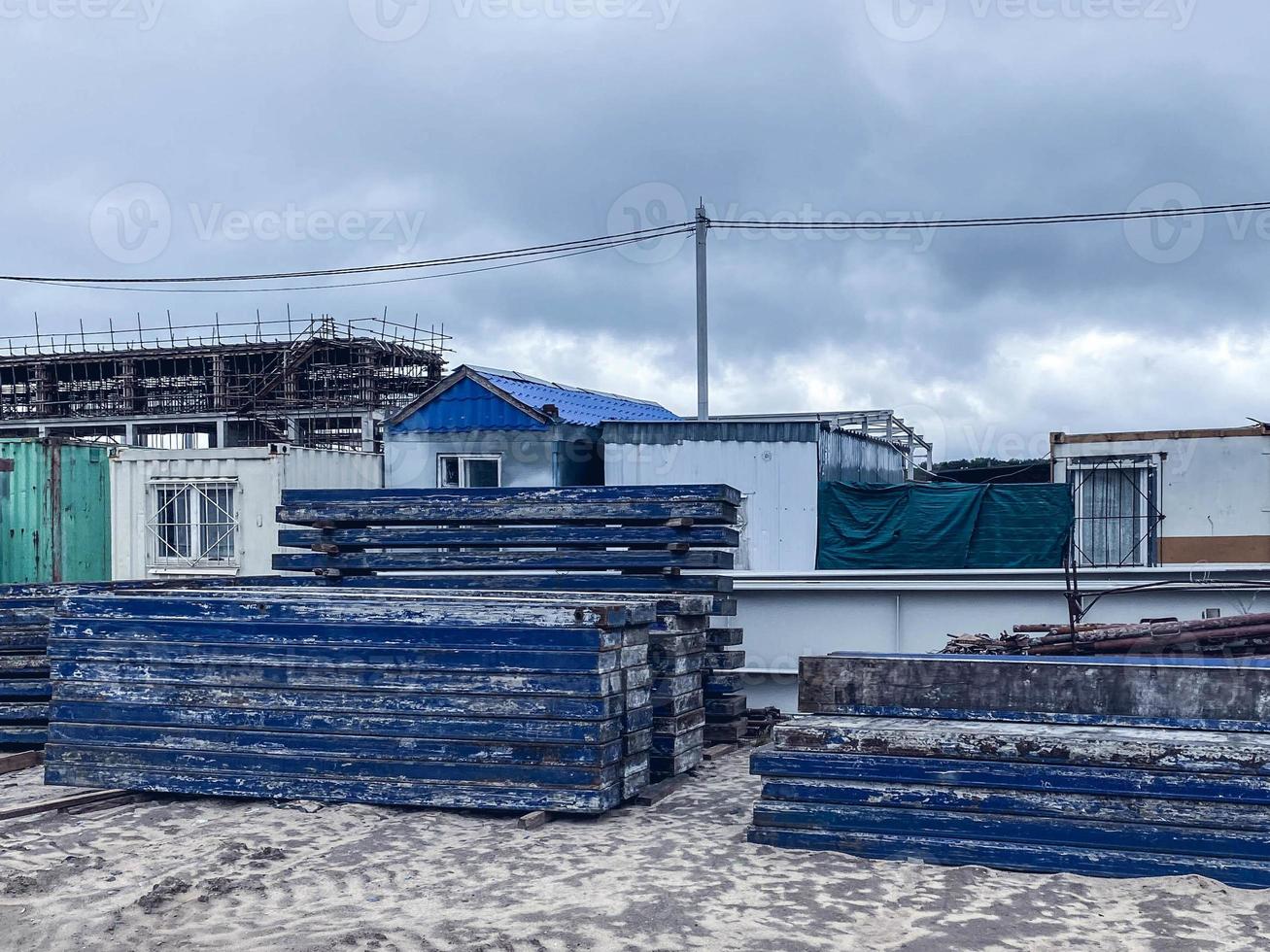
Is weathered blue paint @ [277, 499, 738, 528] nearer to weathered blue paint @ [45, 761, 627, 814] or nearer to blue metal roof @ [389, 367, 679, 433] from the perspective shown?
weathered blue paint @ [45, 761, 627, 814]

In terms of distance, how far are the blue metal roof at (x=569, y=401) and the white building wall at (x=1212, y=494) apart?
942cm

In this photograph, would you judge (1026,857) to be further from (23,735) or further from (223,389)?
(223,389)

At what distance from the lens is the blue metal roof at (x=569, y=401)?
856 inches

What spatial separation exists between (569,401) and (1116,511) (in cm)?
1035

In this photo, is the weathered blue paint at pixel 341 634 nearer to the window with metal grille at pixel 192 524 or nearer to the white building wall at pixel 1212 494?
the window with metal grille at pixel 192 524

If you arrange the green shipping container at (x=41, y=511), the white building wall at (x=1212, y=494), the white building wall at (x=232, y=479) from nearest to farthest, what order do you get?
1. the white building wall at (x=1212, y=494)
2. the green shipping container at (x=41, y=511)
3. the white building wall at (x=232, y=479)

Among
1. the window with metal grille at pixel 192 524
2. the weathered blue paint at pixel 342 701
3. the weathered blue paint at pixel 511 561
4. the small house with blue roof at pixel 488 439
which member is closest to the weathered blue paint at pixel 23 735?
the weathered blue paint at pixel 342 701

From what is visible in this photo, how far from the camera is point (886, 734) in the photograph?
20.9ft

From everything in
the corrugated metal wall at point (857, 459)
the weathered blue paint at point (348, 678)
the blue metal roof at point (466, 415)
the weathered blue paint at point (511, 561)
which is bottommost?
the weathered blue paint at point (348, 678)

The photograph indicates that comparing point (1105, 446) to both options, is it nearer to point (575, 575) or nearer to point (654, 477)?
point (654, 477)

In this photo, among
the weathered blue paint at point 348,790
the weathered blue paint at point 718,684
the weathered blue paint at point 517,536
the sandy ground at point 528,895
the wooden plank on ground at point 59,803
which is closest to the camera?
the sandy ground at point 528,895

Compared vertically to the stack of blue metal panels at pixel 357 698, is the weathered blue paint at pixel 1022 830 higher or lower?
lower

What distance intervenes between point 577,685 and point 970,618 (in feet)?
18.0

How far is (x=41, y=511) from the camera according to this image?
19.3 meters
